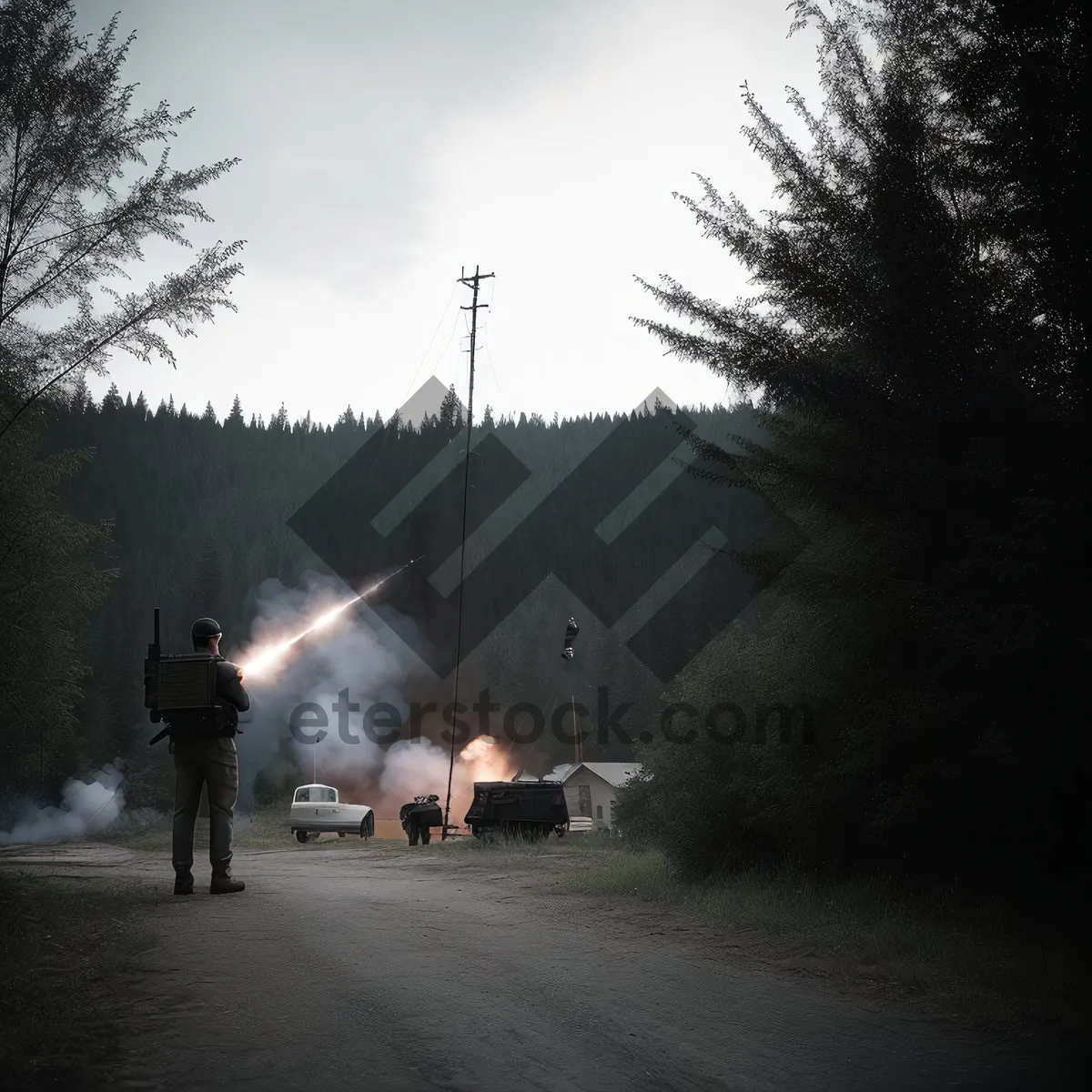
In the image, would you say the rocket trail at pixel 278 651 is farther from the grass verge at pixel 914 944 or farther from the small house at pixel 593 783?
the small house at pixel 593 783

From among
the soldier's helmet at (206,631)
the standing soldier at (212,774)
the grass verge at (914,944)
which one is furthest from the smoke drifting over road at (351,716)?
the grass verge at (914,944)

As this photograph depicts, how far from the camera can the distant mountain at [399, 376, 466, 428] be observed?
120 meters

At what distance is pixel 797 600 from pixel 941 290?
3.11 metres

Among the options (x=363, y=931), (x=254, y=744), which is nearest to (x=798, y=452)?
(x=363, y=931)

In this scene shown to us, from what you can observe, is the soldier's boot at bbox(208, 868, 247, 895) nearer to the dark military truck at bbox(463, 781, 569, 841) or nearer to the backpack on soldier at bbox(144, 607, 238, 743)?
the backpack on soldier at bbox(144, 607, 238, 743)

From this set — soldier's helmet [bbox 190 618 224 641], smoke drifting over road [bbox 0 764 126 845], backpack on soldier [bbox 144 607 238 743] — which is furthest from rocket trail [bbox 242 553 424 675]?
smoke drifting over road [bbox 0 764 126 845]

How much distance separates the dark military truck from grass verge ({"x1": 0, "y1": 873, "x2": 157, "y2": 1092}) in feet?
49.1

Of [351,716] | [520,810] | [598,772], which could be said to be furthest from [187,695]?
[351,716]

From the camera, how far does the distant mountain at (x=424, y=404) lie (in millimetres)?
120312

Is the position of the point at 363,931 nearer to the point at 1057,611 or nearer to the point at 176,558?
the point at 1057,611

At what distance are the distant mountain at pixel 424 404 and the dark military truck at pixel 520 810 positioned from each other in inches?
3722

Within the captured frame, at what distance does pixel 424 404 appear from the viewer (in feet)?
418

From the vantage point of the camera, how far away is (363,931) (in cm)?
792

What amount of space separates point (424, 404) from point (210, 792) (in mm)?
120263
